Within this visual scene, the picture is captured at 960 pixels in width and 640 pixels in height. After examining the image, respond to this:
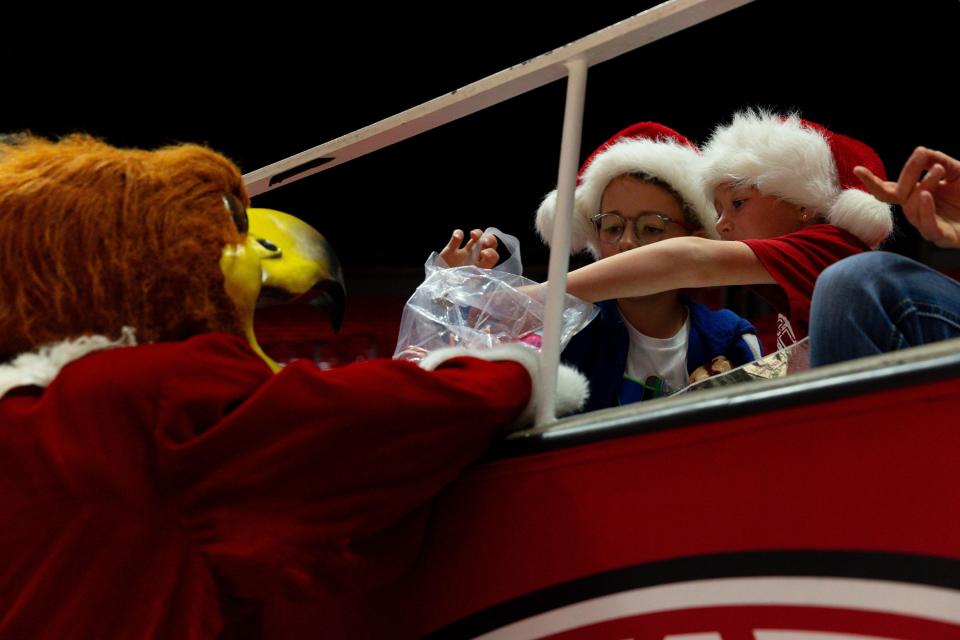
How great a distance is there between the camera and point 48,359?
732mm

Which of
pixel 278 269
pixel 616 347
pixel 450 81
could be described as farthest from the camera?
pixel 450 81

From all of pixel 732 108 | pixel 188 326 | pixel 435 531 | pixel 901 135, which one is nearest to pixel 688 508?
pixel 435 531

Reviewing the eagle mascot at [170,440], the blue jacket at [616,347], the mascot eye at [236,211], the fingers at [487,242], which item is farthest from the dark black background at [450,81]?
the eagle mascot at [170,440]

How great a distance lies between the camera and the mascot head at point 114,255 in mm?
745

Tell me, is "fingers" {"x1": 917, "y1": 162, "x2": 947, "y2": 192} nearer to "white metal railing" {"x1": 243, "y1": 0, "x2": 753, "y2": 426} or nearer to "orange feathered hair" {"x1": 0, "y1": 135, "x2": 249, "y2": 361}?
"white metal railing" {"x1": 243, "y1": 0, "x2": 753, "y2": 426}


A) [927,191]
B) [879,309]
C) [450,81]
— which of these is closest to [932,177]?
[927,191]

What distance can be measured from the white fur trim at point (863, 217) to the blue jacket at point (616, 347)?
0.32 metres

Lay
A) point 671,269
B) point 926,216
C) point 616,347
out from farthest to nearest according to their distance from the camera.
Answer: point 616,347
point 671,269
point 926,216

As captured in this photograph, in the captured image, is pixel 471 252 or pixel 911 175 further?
pixel 471 252

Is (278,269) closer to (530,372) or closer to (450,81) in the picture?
(530,372)

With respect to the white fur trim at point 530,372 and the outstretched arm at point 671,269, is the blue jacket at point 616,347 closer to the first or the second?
the outstretched arm at point 671,269

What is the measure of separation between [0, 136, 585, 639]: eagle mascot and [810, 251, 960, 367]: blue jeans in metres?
0.25

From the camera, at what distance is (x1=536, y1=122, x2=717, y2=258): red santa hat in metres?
1.39

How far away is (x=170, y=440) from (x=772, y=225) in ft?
2.77
